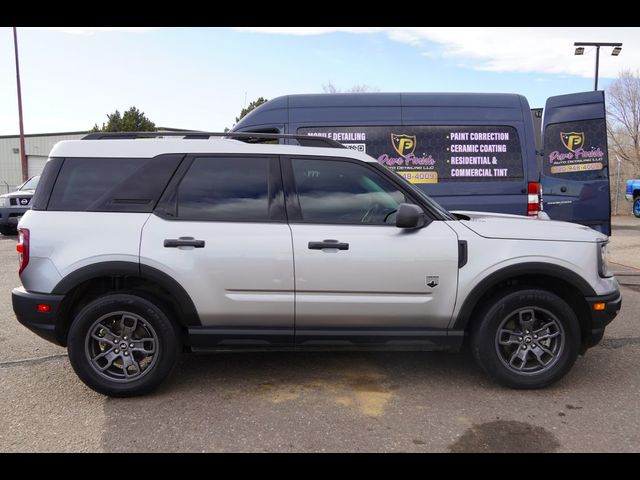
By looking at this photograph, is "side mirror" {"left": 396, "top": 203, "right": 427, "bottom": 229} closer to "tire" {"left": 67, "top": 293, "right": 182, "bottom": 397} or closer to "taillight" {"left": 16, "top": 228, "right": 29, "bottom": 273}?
"tire" {"left": 67, "top": 293, "right": 182, "bottom": 397}

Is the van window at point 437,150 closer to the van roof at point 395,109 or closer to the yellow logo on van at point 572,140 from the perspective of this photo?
the van roof at point 395,109

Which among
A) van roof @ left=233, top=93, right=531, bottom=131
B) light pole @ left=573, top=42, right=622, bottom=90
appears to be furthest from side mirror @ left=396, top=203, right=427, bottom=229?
light pole @ left=573, top=42, right=622, bottom=90

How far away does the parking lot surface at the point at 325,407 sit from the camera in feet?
10.4

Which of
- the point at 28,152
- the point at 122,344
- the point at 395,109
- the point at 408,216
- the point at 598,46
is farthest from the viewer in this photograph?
the point at 28,152

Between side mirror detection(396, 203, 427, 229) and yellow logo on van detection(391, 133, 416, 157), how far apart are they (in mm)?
3036

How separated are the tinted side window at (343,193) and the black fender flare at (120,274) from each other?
3.47ft

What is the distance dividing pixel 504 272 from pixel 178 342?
2421mm

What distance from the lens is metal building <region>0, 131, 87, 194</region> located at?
37938 mm

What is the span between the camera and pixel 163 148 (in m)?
3.93

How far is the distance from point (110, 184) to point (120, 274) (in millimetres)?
673

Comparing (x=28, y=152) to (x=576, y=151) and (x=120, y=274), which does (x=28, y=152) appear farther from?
(x=120, y=274)

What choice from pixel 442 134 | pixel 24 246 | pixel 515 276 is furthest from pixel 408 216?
pixel 442 134

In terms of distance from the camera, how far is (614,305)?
12.7 feet
